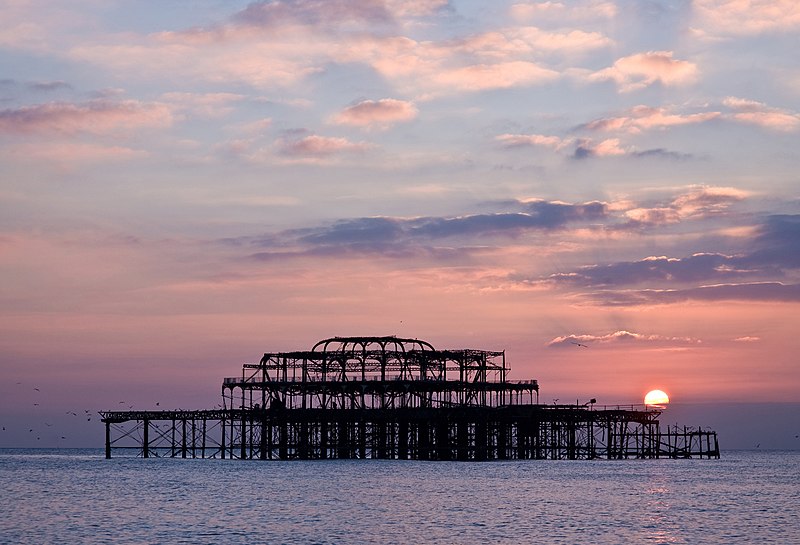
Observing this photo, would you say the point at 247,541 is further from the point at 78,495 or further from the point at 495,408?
the point at 495,408

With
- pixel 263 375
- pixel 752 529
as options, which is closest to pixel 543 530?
pixel 752 529

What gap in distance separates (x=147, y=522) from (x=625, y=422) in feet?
270

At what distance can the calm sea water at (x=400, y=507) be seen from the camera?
192ft

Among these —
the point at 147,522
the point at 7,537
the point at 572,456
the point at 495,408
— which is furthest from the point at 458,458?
the point at 7,537

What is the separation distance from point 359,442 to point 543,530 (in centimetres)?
7500

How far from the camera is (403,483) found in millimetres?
90750

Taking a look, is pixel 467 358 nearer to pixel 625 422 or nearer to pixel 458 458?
pixel 458 458

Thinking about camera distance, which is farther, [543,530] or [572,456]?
[572,456]

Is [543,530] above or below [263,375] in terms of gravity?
below

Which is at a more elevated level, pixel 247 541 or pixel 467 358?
pixel 467 358

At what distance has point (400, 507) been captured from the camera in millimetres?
71500

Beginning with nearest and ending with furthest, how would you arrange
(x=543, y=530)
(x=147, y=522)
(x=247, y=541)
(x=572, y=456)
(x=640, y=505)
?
1. (x=247, y=541)
2. (x=543, y=530)
3. (x=147, y=522)
4. (x=640, y=505)
5. (x=572, y=456)

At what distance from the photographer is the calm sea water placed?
192 ft

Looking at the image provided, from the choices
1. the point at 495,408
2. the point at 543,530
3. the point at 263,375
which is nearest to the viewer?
the point at 543,530
